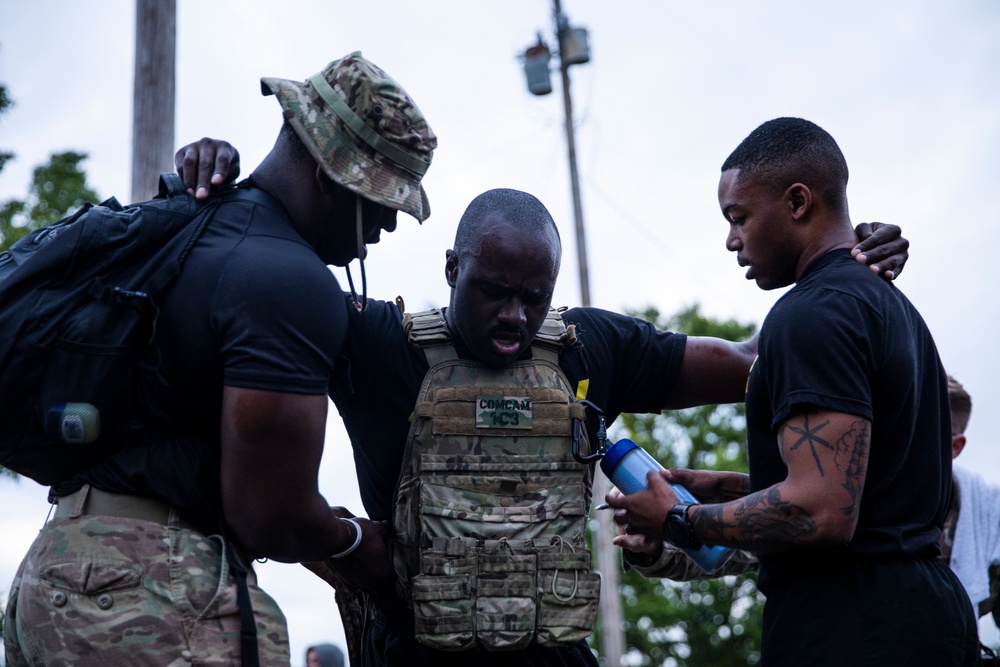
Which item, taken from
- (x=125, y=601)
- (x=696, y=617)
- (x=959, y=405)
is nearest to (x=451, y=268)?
(x=125, y=601)

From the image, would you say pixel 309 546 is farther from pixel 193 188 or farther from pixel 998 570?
pixel 998 570

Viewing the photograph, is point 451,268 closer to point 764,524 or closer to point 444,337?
point 444,337

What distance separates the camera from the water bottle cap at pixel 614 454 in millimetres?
3867

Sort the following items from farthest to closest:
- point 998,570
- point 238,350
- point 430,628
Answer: point 998,570 → point 430,628 → point 238,350

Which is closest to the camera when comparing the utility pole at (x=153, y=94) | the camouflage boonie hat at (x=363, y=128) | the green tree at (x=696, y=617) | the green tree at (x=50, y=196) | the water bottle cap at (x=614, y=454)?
the camouflage boonie hat at (x=363, y=128)

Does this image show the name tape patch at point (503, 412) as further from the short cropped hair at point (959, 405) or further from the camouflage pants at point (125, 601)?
the short cropped hair at point (959, 405)

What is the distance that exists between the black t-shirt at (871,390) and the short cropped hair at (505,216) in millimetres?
1076

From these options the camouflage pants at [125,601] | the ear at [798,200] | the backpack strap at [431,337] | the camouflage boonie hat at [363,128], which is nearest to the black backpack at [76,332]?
the camouflage pants at [125,601]

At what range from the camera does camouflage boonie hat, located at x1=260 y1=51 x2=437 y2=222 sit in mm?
3117

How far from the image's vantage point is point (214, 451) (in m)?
2.90

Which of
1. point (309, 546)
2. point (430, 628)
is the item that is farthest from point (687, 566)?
point (309, 546)

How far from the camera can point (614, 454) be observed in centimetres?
388

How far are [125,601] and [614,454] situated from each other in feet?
6.04

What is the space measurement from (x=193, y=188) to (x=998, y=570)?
14.4 feet
